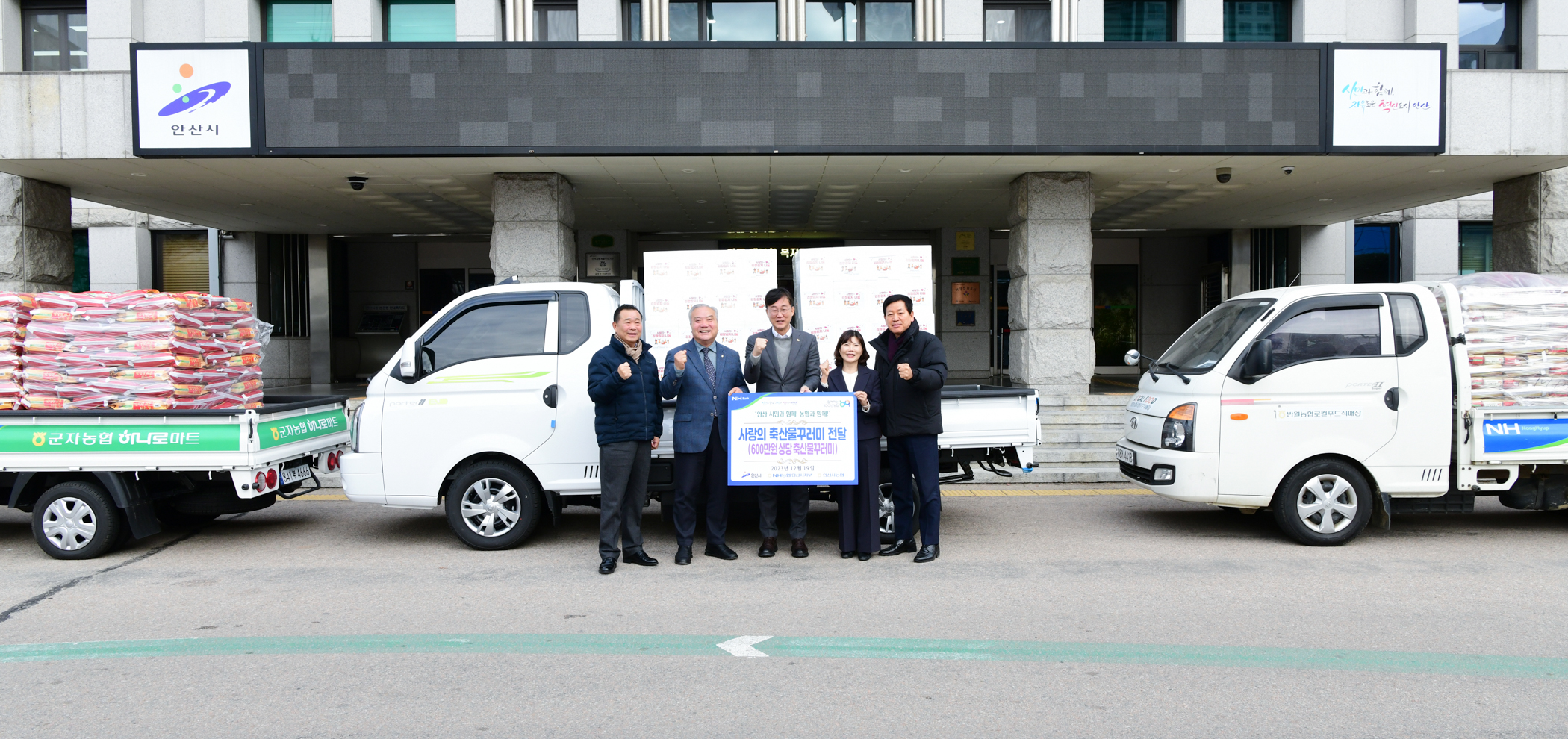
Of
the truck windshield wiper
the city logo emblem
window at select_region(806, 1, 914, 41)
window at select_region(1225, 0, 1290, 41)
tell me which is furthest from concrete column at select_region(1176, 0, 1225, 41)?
the city logo emblem

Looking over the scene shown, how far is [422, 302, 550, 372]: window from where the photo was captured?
6914 millimetres

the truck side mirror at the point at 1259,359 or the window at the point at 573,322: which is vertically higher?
the window at the point at 573,322

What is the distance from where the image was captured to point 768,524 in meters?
6.65

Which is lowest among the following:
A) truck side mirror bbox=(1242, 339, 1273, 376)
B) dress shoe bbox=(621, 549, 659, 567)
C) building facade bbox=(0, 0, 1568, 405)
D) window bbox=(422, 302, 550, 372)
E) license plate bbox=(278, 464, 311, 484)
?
dress shoe bbox=(621, 549, 659, 567)

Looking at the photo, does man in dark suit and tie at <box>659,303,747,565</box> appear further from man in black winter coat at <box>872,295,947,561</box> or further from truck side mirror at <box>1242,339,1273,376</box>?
truck side mirror at <box>1242,339,1273,376</box>

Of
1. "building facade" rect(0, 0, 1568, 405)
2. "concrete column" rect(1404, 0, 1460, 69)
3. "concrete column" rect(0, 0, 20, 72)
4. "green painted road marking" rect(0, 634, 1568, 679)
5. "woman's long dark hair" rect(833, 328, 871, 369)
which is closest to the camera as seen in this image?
"green painted road marking" rect(0, 634, 1568, 679)

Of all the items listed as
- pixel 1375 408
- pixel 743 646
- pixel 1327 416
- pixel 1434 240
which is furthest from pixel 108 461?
pixel 1434 240

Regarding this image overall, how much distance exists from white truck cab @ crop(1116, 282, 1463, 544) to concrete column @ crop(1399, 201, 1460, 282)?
39.2ft

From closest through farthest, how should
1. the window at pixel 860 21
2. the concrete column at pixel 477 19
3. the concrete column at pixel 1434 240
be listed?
the concrete column at pixel 477 19 → the window at pixel 860 21 → the concrete column at pixel 1434 240

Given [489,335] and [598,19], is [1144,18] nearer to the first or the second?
[598,19]

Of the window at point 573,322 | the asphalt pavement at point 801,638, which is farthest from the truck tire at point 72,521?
the window at point 573,322

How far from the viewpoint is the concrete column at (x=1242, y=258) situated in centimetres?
1883

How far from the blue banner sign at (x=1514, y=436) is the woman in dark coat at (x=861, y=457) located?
451 cm

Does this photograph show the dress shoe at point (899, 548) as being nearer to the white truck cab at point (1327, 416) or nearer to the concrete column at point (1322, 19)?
the white truck cab at point (1327, 416)
